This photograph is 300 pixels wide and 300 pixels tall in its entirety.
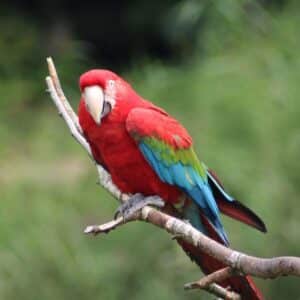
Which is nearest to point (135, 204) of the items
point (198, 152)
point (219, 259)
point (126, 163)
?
point (126, 163)

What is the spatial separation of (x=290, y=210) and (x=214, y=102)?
0.72m

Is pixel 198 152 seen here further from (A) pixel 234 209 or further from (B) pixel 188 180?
(A) pixel 234 209

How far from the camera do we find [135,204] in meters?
2.52

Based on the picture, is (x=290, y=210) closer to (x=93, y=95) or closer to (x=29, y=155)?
(x=93, y=95)

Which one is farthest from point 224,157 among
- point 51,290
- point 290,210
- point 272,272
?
point 272,272

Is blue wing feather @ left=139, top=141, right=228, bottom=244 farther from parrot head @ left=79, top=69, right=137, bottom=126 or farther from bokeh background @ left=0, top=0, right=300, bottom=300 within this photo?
Result: bokeh background @ left=0, top=0, right=300, bottom=300

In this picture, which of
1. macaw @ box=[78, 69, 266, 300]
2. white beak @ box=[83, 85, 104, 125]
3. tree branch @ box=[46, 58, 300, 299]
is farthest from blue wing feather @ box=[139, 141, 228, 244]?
tree branch @ box=[46, 58, 300, 299]

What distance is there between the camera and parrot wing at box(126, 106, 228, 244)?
103 inches

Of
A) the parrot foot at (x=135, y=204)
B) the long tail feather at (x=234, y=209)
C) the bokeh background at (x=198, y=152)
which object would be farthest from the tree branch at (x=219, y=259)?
the bokeh background at (x=198, y=152)

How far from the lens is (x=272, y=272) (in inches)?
76.4

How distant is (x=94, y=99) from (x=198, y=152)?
155 cm

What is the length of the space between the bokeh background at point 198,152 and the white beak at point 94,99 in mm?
1291

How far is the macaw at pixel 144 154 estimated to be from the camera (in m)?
2.60

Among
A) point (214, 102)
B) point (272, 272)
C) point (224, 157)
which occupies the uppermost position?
point (214, 102)
